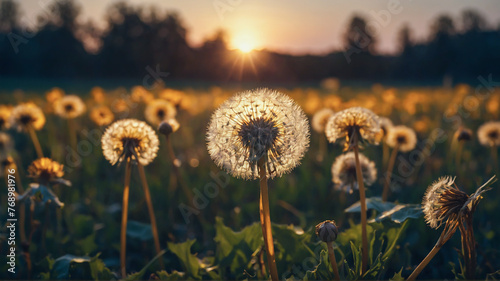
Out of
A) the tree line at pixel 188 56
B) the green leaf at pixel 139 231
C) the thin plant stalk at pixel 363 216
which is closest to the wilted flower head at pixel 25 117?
the green leaf at pixel 139 231

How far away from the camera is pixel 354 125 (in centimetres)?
209

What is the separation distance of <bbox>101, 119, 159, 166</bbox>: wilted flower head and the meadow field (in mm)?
39

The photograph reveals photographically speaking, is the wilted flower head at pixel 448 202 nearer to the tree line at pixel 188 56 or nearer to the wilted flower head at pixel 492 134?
the wilted flower head at pixel 492 134

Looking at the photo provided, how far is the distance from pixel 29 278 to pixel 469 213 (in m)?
2.61

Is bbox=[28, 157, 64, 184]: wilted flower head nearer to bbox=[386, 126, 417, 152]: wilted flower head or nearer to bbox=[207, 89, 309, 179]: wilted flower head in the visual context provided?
bbox=[207, 89, 309, 179]: wilted flower head

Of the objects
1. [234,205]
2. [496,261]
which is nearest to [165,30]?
[234,205]

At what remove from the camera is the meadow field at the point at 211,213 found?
222 centimetres

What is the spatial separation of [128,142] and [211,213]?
1.65m

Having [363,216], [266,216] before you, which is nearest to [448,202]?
[363,216]

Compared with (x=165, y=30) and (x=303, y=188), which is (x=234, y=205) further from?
(x=165, y=30)

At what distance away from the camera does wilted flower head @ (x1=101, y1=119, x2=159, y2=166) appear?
7.18 ft

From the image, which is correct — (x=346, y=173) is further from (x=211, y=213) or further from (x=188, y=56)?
(x=188, y=56)

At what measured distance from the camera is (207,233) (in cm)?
320

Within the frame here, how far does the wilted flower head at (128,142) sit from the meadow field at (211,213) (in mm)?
39
